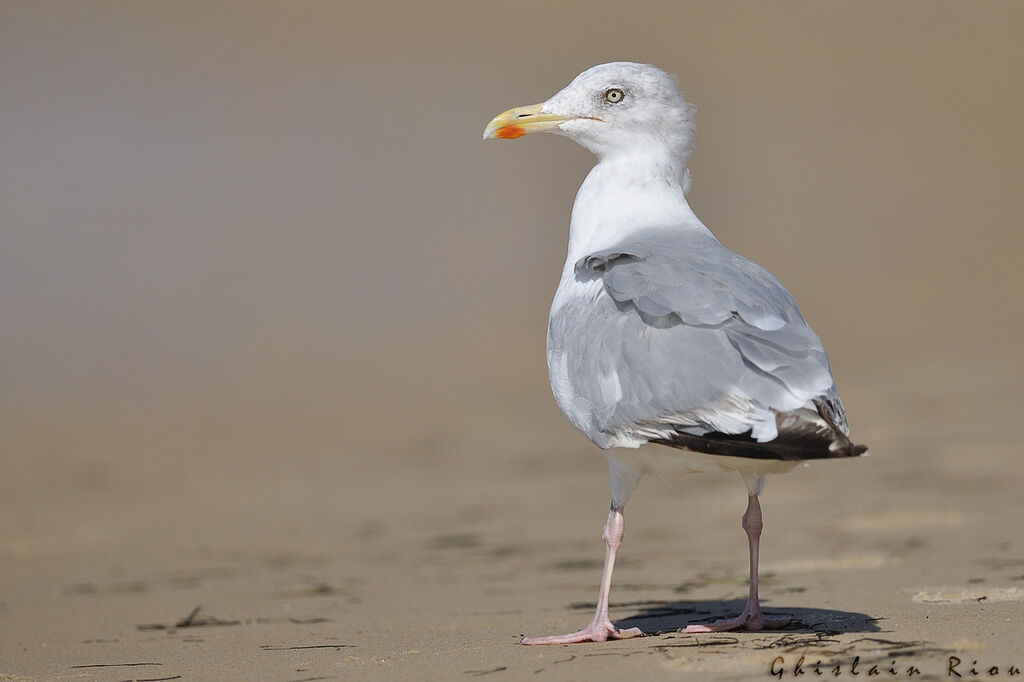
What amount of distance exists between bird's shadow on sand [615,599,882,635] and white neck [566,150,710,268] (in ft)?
4.14

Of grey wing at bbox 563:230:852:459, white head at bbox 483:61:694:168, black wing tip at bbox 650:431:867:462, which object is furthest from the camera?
white head at bbox 483:61:694:168

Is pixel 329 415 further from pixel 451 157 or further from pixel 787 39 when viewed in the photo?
pixel 787 39

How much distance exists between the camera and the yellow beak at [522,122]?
556cm

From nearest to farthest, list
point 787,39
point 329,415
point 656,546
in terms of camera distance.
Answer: point 656,546 → point 329,415 → point 787,39

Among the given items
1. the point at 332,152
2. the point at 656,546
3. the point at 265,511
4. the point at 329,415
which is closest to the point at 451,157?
the point at 332,152

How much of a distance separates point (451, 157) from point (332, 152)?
1.63m

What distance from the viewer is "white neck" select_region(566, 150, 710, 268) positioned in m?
5.27

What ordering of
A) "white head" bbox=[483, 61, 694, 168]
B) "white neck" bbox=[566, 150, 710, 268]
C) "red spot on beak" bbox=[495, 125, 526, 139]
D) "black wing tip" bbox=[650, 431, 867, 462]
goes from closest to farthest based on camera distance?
"black wing tip" bbox=[650, 431, 867, 462] < "white neck" bbox=[566, 150, 710, 268] < "white head" bbox=[483, 61, 694, 168] < "red spot on beak" bbox=[495, 125, 526, 139]

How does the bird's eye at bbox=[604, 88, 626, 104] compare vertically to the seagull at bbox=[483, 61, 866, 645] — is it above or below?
above

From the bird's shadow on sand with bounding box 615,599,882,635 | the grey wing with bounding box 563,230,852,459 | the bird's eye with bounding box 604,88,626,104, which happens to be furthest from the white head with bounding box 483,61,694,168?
the bird's shadow on sand with bounding box 615,599,882,635

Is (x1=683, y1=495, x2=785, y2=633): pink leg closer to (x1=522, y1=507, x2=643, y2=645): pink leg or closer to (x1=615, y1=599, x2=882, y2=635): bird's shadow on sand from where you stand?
(x1=615, y1=599, x2=882, y2=635): bird's shadow on sand

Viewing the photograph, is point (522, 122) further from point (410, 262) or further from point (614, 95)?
point (410, 262)

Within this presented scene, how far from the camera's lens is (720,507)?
7.62m

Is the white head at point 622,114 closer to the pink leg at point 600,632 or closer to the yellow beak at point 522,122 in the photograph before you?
the yellow beak at point 522,122
